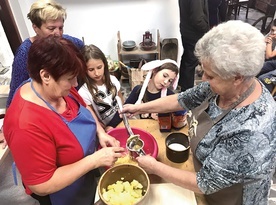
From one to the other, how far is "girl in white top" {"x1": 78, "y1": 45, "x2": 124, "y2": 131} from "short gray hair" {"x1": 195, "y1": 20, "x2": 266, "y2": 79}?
980mm

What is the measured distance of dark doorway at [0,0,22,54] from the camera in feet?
9.32

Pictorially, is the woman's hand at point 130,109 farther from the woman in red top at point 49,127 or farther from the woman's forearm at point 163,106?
the woman in red top at point 49,127

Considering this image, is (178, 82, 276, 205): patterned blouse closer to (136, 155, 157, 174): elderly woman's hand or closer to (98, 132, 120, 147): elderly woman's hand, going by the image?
(136, 155, 157, 174): elderly woman's hand

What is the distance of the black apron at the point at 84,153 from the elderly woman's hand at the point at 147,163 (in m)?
0.28

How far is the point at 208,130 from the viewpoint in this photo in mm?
1060

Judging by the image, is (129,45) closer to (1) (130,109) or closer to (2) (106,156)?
(1) (130,109)

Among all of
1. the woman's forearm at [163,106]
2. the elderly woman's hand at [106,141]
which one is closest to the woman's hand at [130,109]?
the woman's forearm at [163,106]

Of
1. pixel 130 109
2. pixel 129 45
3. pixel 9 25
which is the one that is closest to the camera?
pixel 130 109

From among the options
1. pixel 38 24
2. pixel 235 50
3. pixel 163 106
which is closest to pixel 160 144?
pixel 163 106

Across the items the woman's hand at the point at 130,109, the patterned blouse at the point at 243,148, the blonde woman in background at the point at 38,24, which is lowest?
the woman's hand at the point at 130,109

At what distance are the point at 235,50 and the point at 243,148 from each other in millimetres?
Answer: 353

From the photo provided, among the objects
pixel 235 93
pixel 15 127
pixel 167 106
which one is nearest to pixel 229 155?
pixel 235 93

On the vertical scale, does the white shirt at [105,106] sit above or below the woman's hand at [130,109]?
below

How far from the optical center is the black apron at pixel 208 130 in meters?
0.99
